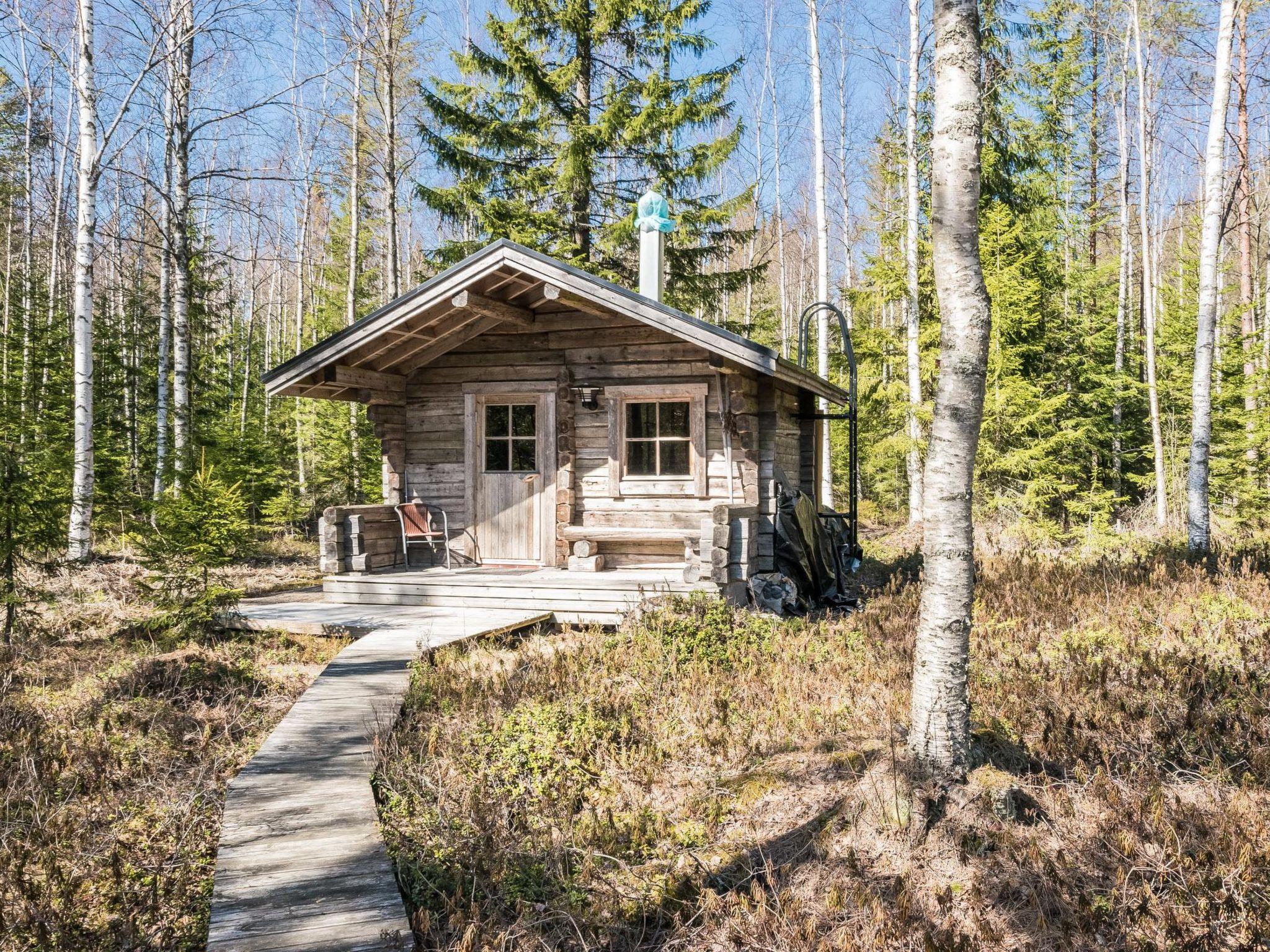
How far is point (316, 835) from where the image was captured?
3.99m

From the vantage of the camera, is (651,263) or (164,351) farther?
(164,351)

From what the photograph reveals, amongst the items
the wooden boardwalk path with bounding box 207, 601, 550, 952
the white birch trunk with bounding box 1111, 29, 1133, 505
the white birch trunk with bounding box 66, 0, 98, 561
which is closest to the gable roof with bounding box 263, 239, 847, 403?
the white birch trunk with bounding box 66, 0, 98, 561

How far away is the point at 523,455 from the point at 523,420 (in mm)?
463

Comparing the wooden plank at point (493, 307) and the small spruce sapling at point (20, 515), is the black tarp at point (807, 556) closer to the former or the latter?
the wooden plank at point (493, 307)

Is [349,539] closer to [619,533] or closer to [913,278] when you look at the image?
[619,533]

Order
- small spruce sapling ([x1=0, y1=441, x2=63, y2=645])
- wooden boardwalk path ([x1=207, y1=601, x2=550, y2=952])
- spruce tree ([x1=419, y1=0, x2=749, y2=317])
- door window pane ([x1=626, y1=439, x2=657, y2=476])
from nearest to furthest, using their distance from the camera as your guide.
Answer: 1. wooden boardwalk path ([x1=207, y1=601, x2=550, y2=952])
2. small spruce sapling ([x1=0, y1=441, x2=63, y2=645])
3. door window pane ([x1=626, y1=439, x2=657, y2=476])
4. spruce tree ([x1=419, y1=0, x2=749, y2=317])

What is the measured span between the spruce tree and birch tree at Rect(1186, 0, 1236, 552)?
7.76 m

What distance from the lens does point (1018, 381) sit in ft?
43.8

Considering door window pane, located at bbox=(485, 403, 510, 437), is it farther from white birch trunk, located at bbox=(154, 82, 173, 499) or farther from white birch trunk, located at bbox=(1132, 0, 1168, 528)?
white birch trunk, located at bbox=(1132, 0, 1168, 528)

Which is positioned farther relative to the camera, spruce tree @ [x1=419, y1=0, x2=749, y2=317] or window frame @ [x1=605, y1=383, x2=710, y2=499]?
spruce tree @ [x1=419, y1=0, x2=749, y2=317]

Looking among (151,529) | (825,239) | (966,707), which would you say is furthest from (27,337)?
(966,707)

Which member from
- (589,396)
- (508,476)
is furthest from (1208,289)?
(508,476)

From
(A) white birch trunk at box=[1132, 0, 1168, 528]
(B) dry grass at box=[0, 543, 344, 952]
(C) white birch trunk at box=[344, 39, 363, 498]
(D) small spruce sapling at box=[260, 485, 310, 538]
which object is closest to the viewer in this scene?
(B) dry grass at box=[0, 543, 344, 952]

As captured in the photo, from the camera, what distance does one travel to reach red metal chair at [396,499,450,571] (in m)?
10.6
